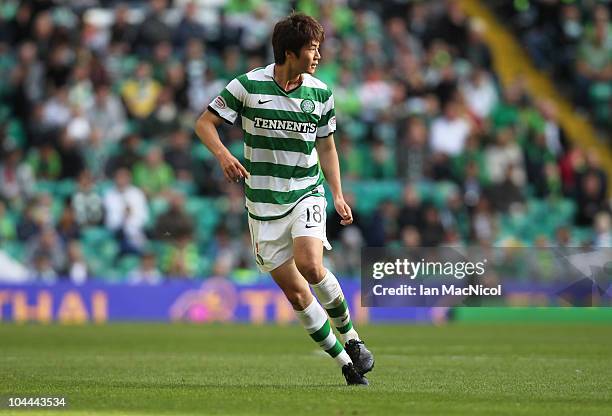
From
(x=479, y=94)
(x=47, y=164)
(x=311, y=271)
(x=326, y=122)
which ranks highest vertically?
(x=479, y=94)

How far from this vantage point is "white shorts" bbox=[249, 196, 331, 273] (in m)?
8.70

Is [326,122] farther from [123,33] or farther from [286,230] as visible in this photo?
[123,33]

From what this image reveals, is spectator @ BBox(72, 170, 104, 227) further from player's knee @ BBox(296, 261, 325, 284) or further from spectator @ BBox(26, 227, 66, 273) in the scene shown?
player's knee @ BBox(296, 261, 325, 284)

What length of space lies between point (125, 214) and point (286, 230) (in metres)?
12.3

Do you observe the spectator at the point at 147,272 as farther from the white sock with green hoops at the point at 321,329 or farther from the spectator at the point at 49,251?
the white sock with green hoops at the point at 321,329

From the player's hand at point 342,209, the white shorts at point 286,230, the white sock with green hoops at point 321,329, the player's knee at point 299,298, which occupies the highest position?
the player's hand at point 342,209

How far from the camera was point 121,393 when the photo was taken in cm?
820

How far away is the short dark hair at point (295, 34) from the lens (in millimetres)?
8641

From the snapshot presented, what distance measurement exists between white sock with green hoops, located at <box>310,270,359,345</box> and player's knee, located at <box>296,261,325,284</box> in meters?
0.08

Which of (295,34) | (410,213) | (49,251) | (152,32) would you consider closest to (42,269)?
(49,251)

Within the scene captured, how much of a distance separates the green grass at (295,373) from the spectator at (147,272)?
10.9ft
